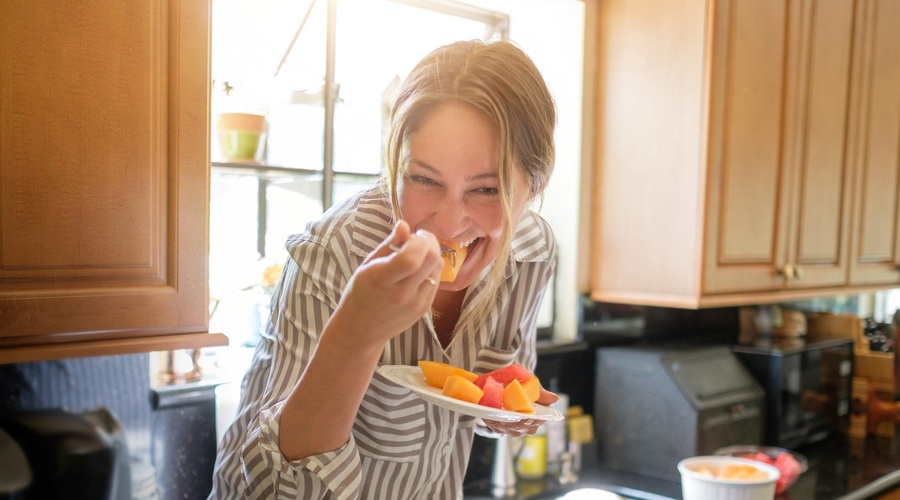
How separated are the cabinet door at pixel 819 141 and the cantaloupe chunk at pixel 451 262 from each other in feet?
4.80

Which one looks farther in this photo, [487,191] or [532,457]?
[532,457]

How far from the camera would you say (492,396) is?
93 centimetres

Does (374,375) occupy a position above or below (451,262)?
below

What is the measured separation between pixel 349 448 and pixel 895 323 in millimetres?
2877

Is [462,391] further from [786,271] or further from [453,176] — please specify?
[786,271]

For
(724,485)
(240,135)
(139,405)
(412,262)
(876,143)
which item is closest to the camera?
(412,262)

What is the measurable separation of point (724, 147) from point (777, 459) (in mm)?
793

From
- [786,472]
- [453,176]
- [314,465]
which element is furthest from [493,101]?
[786,472]

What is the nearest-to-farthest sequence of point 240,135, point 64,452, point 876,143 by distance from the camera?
1. point 64,452
2. point 240,135
3. point 876,143

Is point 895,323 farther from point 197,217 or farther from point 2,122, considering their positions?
point 2,122

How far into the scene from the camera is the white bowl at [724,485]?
1677 millimetres

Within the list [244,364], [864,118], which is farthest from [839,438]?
[244,364]

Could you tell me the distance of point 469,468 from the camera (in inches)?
75.9

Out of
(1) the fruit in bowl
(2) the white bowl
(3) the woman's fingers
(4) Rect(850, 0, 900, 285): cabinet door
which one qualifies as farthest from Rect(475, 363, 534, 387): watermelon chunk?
(4) Rect(850, 0, 900, 285): cabinet door
